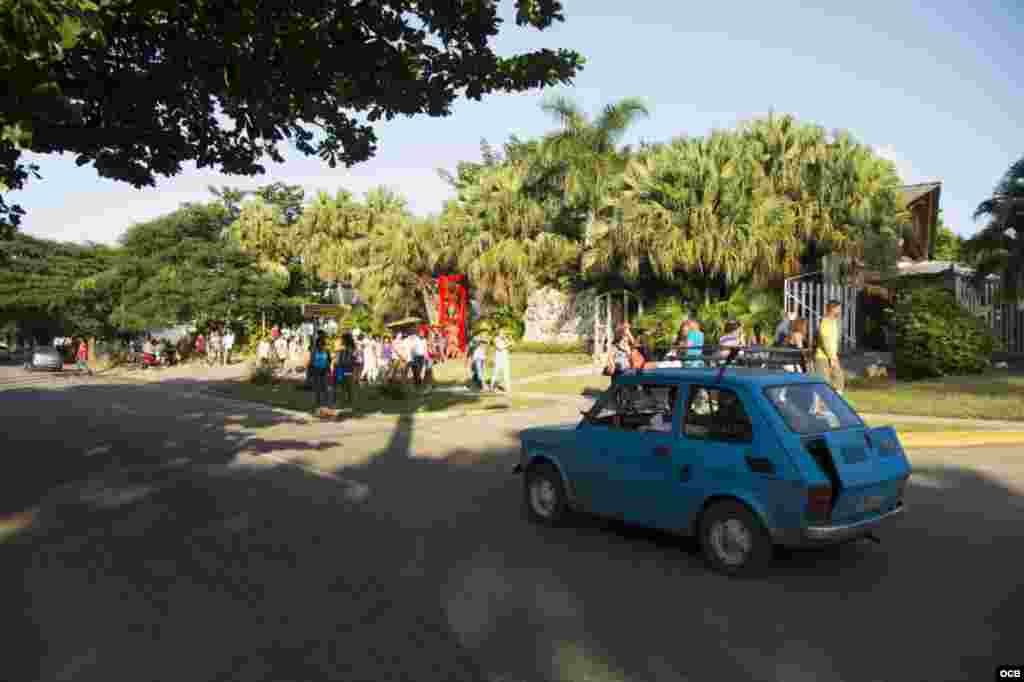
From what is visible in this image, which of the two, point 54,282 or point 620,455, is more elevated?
point 54,282

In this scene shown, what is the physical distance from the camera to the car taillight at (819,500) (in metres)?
5.63

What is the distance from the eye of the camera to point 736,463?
238 inches

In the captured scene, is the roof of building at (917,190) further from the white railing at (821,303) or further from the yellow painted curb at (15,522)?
the yellow painted curb at (15,522)

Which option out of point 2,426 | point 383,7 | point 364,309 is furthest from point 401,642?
point 364,309

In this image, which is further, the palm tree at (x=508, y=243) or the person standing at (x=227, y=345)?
the person standing at (x=227, y=345)

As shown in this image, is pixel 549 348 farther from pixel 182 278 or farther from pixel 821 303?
pixel 182 278

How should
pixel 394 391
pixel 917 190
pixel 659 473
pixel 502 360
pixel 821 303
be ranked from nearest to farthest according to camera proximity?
pixel 659 473 → pixel 394 391 → pixel 502 360 → pixel 821 303 → pixel 917 190

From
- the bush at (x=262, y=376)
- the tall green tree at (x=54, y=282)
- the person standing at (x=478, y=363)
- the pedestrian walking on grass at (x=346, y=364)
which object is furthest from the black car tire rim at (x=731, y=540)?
the tall green tree at (x=54, y=282)

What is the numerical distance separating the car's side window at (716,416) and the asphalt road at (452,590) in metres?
1.03

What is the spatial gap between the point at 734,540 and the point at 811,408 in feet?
3.90

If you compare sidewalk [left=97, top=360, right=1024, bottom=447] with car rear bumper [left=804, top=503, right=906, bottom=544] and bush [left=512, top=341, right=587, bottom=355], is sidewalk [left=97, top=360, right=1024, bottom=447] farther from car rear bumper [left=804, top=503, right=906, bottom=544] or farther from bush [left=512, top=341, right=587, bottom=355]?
car rear bumper [left=804, top=503, right=906, bottom=544]

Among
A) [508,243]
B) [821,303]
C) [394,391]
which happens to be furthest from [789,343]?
[508,243]

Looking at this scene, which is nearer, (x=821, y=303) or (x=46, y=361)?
(x=821, y=303)

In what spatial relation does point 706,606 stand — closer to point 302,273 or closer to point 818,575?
point 818,575
